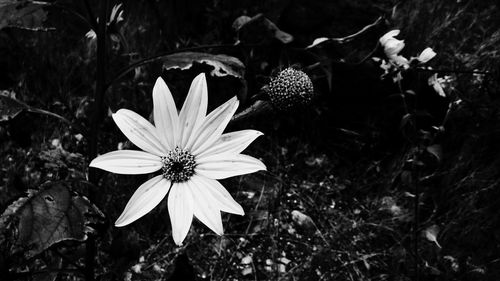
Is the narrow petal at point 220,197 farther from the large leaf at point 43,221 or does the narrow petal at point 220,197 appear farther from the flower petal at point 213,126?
the large leaf at point 43,221

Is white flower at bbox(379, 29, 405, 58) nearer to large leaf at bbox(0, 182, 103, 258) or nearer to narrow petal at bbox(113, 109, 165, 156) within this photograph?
narrow petal at bbox(113, 109, 165, 156)

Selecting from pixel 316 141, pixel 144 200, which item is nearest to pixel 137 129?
pixel 144 200

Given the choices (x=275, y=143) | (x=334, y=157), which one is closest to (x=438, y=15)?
(x=334, y=157)

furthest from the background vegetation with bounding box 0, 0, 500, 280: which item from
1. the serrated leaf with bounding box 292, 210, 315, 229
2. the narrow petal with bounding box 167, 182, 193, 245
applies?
the narrow petal with bounding box 167, 182, 193, 245

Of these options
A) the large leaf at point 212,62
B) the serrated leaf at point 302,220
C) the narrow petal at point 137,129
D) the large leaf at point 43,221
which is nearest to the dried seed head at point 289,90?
the large leaf at point 212,62

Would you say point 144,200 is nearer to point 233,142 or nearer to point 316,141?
point 233,142

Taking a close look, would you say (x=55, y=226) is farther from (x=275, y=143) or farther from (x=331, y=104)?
(x=331, y=104)
